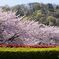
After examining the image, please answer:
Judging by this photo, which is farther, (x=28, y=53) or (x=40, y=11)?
(x=40, y=11)

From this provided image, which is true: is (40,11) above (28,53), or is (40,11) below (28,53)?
below

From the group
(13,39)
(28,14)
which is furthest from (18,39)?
(28,14)

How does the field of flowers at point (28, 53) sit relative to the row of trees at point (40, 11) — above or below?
above

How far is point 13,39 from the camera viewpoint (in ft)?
54.9

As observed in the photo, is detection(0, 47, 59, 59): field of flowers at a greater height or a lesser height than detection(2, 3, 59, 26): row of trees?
greater

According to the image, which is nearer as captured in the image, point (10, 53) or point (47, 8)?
point (10, 53)

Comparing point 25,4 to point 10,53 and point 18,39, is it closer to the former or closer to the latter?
point 18,39

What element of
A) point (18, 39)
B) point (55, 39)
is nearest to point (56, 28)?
point (55, 39)

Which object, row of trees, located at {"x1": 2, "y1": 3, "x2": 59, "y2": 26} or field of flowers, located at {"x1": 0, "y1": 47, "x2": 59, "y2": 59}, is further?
row of trees, located at {"x1": 2, "y1": 3, "x2": 59, "y2": 26}

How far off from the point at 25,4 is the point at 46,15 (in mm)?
1275

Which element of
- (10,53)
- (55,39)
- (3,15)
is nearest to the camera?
(10,53)

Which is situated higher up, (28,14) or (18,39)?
(28,14)

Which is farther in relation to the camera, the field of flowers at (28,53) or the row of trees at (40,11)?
the row of trees at (40,11)

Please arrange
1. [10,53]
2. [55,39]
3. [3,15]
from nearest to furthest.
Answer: [10,53]
[3,15]
[55,39]
